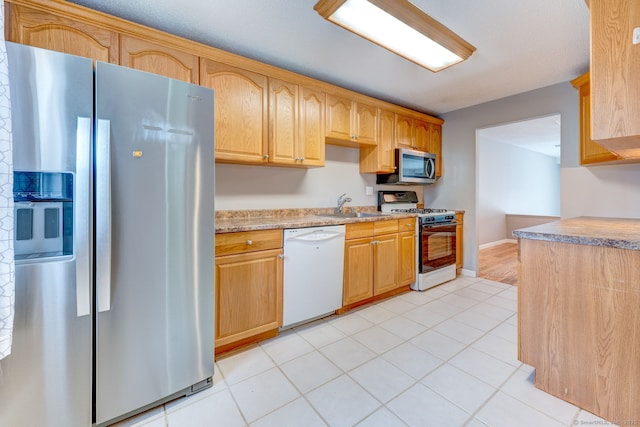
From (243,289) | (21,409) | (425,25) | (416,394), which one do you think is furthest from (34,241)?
(425,25)

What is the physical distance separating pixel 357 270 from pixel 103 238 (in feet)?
6.34

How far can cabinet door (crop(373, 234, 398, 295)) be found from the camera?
2695mm

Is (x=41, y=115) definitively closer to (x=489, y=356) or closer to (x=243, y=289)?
(x=243, y=289)

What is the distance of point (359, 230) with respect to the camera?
2553mm

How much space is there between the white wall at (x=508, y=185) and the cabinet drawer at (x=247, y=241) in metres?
4.37

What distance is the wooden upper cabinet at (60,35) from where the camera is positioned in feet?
4.65

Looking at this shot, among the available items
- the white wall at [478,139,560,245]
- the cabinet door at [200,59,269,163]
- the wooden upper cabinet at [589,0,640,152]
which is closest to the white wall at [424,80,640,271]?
the white wall at [478,139,560,245]

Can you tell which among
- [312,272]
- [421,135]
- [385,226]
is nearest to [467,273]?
[385,226]

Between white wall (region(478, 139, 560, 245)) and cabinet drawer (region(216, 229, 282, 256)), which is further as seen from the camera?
white wall (region(478, 139, 560, 245))

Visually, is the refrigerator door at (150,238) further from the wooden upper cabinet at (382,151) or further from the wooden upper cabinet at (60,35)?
the wooden upper cabinet at (382,151)

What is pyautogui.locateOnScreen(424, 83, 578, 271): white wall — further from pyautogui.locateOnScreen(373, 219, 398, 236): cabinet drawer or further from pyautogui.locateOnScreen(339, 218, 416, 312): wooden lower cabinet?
pyautogui.locateOnScreen(373, 219, 398, 236): cabinet drawer

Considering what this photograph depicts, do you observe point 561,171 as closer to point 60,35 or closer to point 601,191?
point 601,191

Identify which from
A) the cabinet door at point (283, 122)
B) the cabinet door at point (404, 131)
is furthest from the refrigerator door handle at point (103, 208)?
the cabinet door at point (404, 131)

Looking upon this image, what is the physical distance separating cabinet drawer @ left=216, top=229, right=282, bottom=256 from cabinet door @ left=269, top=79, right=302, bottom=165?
696 millimetres
